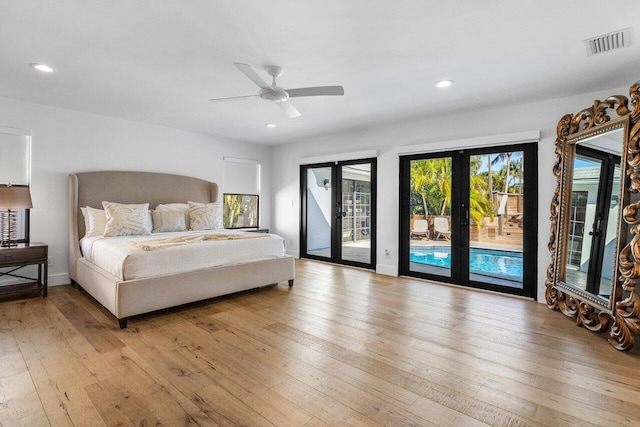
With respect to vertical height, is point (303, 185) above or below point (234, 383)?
above

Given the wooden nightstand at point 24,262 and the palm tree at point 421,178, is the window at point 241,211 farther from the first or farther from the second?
the palm tree at point 421,178

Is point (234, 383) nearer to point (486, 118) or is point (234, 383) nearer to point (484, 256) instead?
point (484, 256)

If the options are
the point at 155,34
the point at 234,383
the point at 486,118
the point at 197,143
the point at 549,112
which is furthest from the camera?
the point at 197,143

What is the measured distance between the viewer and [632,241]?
8.40ft

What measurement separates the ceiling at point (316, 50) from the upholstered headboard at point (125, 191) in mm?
1027

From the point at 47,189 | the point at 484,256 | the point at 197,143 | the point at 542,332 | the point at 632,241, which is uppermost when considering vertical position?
the point at 197,143

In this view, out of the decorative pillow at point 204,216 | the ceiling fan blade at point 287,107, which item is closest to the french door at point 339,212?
the decorative pillow at point 204,216

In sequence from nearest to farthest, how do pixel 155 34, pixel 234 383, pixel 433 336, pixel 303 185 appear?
pixel 234 383
pixel 155 34
pixel 433 336
pixel 303 185

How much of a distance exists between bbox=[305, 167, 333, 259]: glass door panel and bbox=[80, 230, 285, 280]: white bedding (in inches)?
84.8

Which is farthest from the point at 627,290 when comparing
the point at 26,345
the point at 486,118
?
the point at 26,345

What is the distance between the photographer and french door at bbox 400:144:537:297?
405cm

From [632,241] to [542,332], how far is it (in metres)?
1.03

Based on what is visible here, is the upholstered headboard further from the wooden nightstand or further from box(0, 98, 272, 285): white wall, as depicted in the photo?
the wooden nightstand

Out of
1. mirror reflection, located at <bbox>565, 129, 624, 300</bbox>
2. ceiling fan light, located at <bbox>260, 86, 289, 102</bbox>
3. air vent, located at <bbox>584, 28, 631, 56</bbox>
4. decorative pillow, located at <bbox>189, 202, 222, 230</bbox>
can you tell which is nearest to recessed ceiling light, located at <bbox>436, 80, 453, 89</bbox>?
air vent, located at <bbox>584, 28, 631, 56</bbox>
